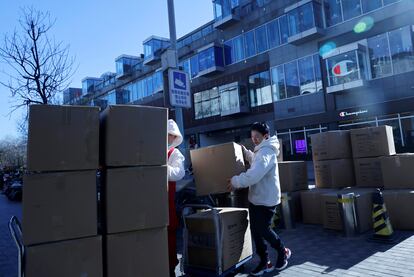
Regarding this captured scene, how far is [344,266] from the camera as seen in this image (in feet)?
14.5

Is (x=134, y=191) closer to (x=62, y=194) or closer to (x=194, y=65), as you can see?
(x=62, y=194)

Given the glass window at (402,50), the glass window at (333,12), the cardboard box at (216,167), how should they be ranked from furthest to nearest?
1. the glass window at (333,12)
2. the glass window at (402,50)
3. the cardboard box at (216,167)

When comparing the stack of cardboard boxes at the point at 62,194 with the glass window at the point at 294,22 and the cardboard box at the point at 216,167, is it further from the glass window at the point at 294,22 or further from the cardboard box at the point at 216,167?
the glass window at the point at 294,22

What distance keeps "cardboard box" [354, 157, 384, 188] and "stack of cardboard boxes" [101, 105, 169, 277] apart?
476 centimetres

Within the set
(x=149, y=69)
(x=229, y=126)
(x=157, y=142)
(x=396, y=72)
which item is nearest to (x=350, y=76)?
(x=396, y=72)

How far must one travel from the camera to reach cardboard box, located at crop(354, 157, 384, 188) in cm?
655

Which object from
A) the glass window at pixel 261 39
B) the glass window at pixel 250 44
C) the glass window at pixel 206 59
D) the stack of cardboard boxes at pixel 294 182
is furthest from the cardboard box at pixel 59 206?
the glass window at pixel 206 59

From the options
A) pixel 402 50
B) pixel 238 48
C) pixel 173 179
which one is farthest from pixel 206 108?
pixel 173 179

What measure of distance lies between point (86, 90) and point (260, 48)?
34090 millimetres

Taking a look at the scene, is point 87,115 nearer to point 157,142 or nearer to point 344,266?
point 157,142

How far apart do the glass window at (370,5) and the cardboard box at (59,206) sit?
21782mm

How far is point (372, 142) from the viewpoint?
6.57 metres

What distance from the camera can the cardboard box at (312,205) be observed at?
22.0ft

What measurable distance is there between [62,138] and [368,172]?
5.73 meters
